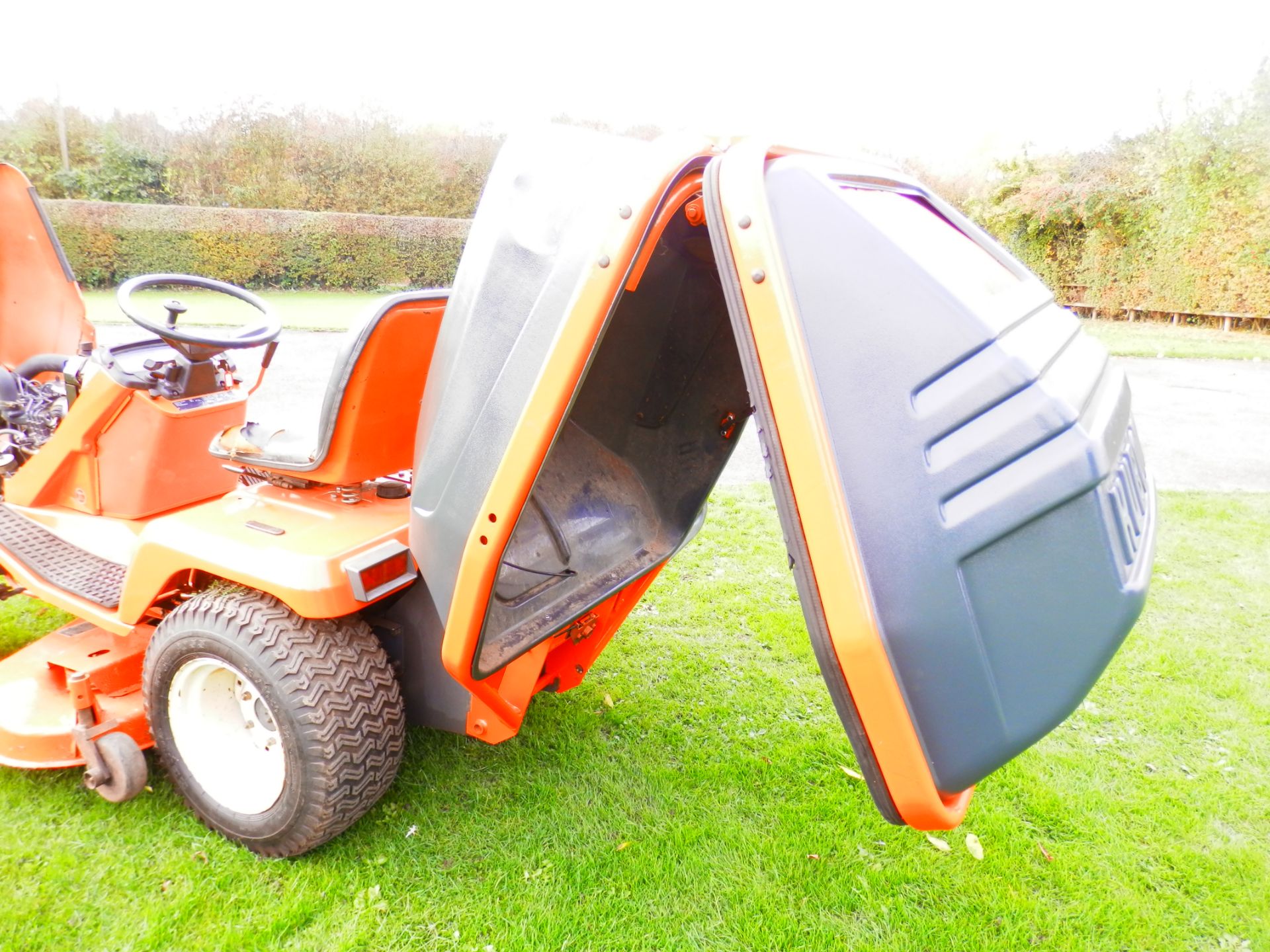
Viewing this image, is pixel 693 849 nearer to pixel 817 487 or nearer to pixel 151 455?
pixel 817 487

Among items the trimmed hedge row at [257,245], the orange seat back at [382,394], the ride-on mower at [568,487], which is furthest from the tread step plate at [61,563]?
the trimmed hedge row at [257,245]

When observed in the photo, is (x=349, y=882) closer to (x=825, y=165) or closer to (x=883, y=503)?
(x=883, y=503)

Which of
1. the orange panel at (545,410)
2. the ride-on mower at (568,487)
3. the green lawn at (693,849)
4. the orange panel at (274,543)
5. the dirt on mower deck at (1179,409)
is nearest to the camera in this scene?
the ride-on mower at (568,487)

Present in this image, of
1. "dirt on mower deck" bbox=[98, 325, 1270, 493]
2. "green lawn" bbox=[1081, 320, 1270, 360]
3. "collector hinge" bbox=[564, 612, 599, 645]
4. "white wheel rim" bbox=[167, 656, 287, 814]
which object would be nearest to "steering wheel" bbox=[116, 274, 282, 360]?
"white wheel rim" bbox=[167, 656, 287, 814]

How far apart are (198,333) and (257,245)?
14317mm

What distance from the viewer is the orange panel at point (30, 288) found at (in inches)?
126

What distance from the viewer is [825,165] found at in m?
1.44

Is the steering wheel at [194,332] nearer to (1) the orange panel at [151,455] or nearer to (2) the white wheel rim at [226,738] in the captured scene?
(1) the orange panel at [151,455]

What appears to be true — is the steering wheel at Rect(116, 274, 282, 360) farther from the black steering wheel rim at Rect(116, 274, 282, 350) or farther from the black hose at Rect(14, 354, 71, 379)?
the black hose at Rect(14, 354, 71, 379)

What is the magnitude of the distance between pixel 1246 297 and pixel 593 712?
16612 mm

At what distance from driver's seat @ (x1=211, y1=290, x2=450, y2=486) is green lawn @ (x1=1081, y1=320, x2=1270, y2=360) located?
36.9 feet

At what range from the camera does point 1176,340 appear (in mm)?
13680

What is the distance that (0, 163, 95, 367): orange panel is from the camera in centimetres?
321

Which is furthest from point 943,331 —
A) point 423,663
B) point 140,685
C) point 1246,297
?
point 1246,297
